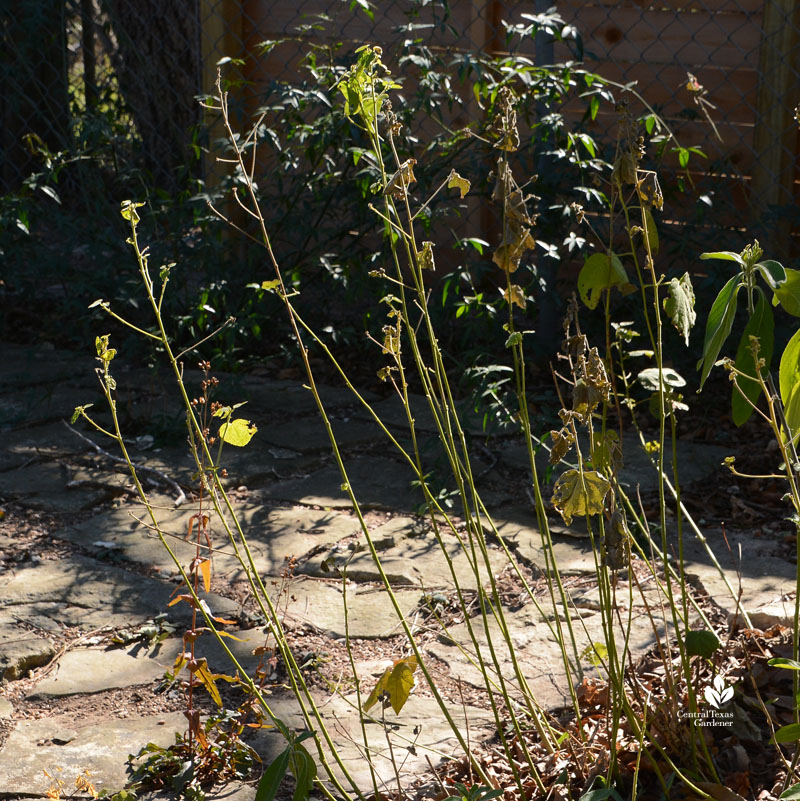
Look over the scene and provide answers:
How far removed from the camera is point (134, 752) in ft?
6.16

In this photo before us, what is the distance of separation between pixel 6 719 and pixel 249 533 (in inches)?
39.9

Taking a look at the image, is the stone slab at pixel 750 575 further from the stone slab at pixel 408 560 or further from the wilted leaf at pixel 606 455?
the wilted leaf at pixel 606 455

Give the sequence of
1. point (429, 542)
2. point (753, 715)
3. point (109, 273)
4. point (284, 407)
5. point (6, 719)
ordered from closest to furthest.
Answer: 1. point (753, 715)
2. point (6, 719)
3. point (429, 542)
4. point (284, 407)
5. point (109, 273)

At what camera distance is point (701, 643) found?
1493 millimetres

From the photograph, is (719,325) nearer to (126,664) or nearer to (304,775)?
(304,775)

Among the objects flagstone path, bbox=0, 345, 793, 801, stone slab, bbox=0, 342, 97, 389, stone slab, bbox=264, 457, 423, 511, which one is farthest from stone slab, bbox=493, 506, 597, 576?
stone slab, bbox=0, 342, 97, 389

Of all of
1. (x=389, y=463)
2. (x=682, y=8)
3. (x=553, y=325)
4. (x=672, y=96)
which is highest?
(x=682, y=8)

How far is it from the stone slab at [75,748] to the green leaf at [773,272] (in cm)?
136

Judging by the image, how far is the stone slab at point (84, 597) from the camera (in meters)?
2.41

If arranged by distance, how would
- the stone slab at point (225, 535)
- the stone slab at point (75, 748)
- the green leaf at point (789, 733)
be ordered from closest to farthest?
the green leaf at point (789, 733) → the stone slab at point (75, 748) → the stone slab at point (225, 535)

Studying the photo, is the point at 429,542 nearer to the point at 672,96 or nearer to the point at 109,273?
the point at 109,273

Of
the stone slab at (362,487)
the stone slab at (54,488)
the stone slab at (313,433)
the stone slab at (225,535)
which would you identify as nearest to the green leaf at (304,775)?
the stone slab at (225,535)

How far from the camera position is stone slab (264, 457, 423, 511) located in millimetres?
3131

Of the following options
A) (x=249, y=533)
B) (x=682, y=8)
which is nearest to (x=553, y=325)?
(x=682, y=8)
